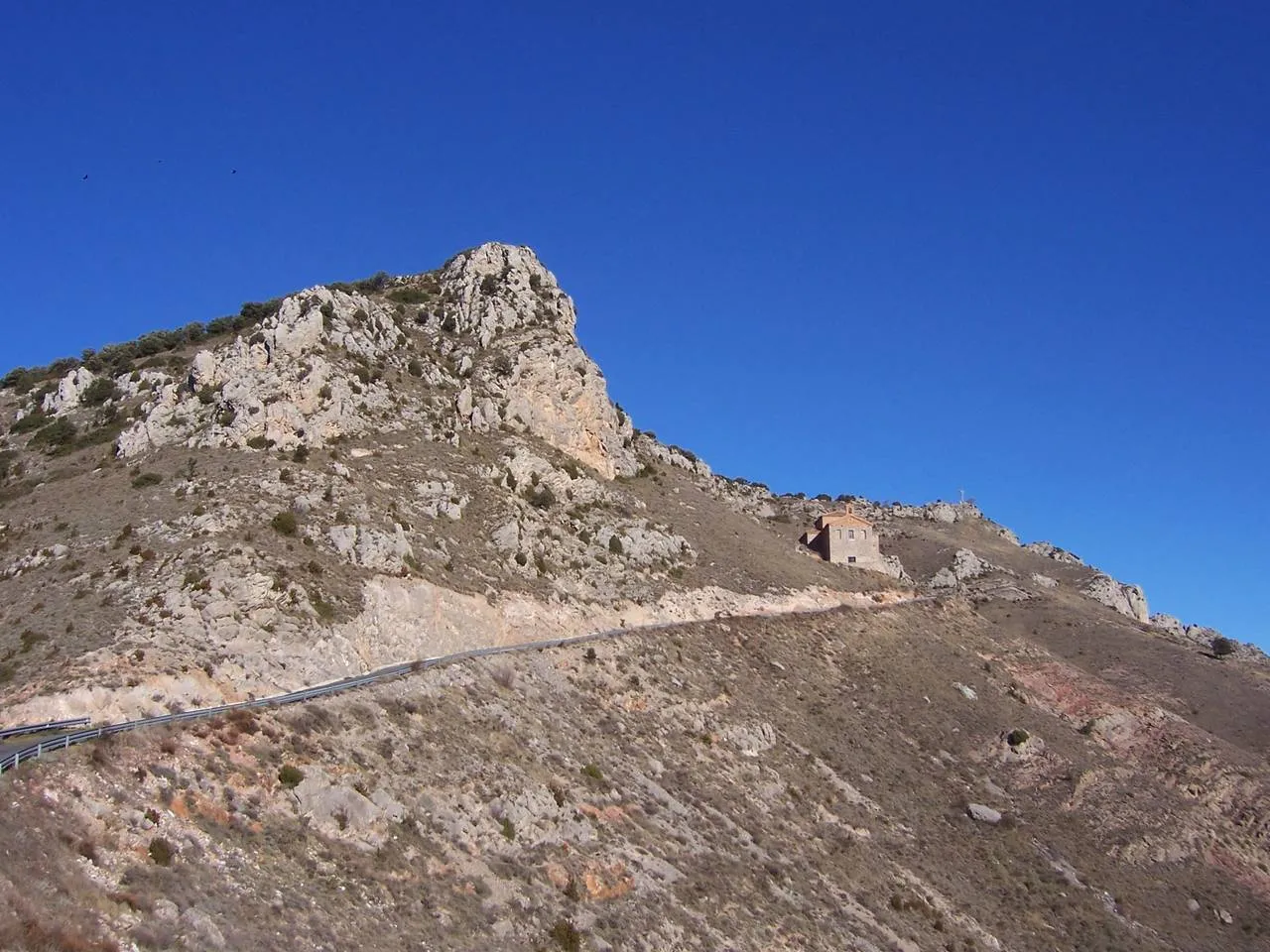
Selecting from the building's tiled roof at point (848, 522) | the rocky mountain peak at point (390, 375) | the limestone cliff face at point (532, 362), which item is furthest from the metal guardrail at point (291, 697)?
the building's tiled roof at point (848, 522)

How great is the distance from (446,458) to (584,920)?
38461 mm

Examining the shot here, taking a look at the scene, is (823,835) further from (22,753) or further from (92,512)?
(92,512)

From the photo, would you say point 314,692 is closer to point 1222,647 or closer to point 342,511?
point 342,511

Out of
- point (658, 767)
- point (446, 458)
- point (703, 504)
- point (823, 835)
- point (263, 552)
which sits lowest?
point (823, 835)

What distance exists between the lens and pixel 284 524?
4875 cm

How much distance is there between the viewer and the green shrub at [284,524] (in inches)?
1913

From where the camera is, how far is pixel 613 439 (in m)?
83.1

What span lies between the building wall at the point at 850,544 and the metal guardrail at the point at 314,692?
36.2 metres

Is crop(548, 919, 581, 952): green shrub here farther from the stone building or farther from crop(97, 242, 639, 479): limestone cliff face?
the stone building

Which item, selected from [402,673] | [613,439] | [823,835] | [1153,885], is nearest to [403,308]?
[613,439]

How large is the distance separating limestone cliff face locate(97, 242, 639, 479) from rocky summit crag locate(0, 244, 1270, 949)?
0.35m

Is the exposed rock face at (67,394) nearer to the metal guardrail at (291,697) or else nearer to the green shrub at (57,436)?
the green shrub at (57,436)

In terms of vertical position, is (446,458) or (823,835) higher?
(446,458)

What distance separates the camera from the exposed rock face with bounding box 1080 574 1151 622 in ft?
412
